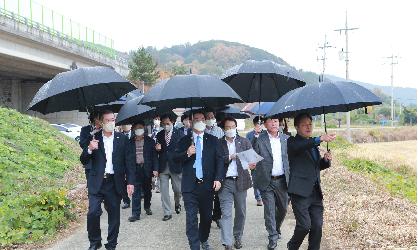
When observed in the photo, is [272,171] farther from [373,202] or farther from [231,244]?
[373,202]

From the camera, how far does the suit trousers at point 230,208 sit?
601 cm

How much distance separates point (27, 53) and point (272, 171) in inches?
937

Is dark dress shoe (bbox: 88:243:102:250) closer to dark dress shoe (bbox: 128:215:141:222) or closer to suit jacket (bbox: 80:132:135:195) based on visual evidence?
suit jacket (bbox: 80:132:135:195)

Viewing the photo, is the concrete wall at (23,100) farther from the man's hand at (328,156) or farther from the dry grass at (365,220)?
the man's hand at (328,156)

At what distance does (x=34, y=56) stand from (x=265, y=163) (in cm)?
2441

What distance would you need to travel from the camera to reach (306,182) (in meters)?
5.03

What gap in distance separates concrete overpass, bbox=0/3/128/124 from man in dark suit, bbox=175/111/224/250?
16589mm

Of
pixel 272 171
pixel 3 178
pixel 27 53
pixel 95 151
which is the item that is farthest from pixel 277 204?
pixel 27 53

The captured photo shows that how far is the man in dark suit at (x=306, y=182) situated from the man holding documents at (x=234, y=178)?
3.69ft

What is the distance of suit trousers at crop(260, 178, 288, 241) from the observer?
6.22 m

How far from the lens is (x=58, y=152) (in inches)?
612

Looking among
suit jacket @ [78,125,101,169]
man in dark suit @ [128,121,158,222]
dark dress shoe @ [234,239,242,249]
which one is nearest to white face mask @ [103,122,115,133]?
suit jacket @ [78,125,101,169]

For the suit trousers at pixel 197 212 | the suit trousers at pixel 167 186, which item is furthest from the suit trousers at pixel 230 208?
the suit trousers at pixel 167 186

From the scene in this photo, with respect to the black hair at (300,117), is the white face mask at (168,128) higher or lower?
lower
